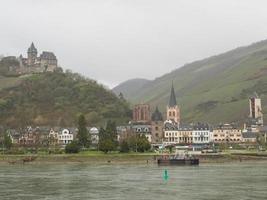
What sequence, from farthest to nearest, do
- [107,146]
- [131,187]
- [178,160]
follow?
[107,146], [178,160], [131,187]

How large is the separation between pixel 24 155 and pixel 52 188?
7028cm

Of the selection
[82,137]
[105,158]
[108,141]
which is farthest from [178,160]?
[82,137]

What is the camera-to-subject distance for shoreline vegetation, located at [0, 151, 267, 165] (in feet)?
431

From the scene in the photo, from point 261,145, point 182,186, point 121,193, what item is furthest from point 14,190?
point 261,145

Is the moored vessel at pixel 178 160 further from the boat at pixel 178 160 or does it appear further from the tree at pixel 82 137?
the tree at pixel 82 137

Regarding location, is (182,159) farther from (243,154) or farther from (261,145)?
(261,145)

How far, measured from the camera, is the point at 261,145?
636ft

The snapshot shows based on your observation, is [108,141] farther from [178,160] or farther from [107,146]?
[178,160]

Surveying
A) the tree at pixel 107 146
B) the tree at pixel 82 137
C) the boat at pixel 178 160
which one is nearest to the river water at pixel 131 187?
the boat at pixel 178 160

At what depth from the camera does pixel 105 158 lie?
440ft

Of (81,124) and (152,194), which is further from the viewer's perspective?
(81,124)

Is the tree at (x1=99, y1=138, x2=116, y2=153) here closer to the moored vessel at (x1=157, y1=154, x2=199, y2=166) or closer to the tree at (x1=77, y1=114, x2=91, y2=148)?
the tree at (x1=77, y1=114, x2=91, y2=148)

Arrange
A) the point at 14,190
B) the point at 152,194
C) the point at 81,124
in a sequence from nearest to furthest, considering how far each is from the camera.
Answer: the point at 152,194 → the point at 14,190 → the point at 81,124

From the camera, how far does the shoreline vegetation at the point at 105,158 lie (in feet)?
431
